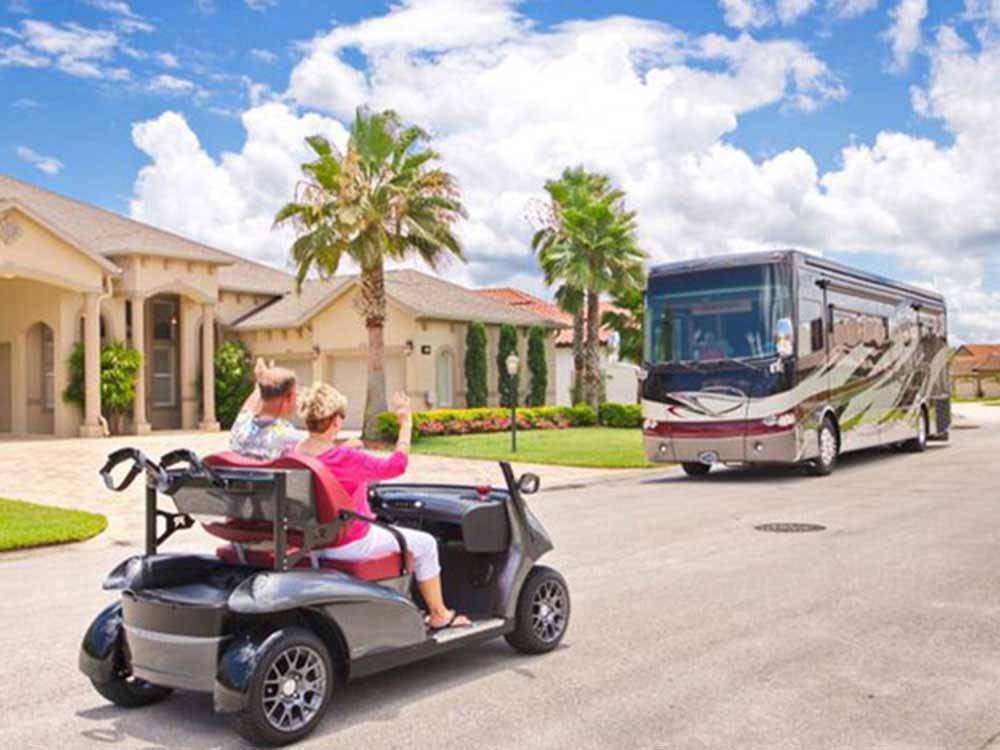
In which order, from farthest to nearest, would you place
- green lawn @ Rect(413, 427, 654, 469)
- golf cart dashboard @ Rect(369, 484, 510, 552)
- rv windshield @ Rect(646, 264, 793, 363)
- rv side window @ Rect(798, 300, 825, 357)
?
green lawn @ Rect(413, 427, 654, 469)
rv side window @ Rect(798, 300, 825, 357)
rv windshield @ Rect(646, 264, 793, 363)
golf cart dashboard @ Rect(369, 484, 510, 552)

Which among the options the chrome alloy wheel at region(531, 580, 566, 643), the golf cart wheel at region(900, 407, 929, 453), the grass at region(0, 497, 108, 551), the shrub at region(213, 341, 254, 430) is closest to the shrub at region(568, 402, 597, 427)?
the shrub at region(213, 341, 254, 430)

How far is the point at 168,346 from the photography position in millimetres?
32875

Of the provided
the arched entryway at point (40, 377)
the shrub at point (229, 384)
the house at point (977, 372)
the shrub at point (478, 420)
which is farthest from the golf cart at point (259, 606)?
the house at point (977, 372)

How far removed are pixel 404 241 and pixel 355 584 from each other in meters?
21.4

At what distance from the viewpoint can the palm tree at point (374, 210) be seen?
2555cm

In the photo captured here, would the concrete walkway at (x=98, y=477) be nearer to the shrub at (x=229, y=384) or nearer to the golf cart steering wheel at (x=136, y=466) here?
the shrub at (x=229, y=384)

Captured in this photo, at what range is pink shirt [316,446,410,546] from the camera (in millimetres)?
5148

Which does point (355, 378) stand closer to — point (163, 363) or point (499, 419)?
point (163, 363)

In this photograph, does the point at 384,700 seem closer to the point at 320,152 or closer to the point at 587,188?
the point at 320,152

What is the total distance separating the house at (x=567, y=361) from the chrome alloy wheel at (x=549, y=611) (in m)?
32.6

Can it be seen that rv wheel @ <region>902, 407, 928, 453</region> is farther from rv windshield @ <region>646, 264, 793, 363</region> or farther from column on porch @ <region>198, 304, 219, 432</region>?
column on porch @ <region>198, 304, 219, 432</region>

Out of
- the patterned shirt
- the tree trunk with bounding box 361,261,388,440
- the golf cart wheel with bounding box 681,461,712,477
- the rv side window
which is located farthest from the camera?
the tree trunk with bounding box 361,261,388,440

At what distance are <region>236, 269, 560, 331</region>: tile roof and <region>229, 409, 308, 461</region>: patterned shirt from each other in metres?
27.0

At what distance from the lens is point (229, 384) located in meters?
33.4
